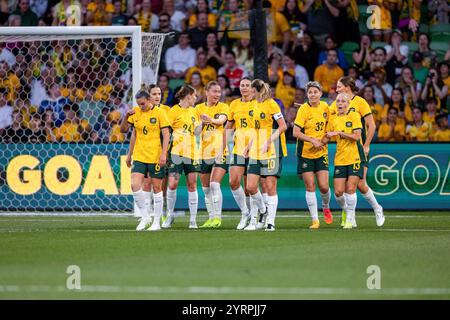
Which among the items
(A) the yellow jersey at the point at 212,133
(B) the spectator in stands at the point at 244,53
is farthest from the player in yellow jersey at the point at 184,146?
(B) the spectator in stands at the point at 244,53

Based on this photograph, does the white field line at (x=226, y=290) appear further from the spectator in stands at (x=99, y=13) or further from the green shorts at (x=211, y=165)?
the spectator in stands at (x=99, y=13)

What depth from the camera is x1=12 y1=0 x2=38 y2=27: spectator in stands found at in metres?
23.5

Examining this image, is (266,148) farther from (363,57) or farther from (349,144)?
(363,57)

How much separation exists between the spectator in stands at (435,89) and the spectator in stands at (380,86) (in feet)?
2.43

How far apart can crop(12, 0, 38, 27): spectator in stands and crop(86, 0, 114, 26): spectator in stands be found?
126 centimetres

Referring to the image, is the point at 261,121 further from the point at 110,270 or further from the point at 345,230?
the point at 110,270

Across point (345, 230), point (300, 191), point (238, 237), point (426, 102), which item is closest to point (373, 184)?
point (300, 191)

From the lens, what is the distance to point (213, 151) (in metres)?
15.8

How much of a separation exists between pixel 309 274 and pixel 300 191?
32.2 ft

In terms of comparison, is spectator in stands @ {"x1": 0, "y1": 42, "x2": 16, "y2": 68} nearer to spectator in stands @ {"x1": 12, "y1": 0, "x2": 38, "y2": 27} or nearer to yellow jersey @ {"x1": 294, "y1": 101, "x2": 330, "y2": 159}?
spectator in stands @ {"x1": 12, "y1": 0, "x2": 38, "y2": 27}

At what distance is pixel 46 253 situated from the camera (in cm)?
1142

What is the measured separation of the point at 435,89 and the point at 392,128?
1.52 metres

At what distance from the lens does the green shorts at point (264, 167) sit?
1467 centimetres

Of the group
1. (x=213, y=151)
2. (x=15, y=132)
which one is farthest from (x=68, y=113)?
(x=213, y=151)
